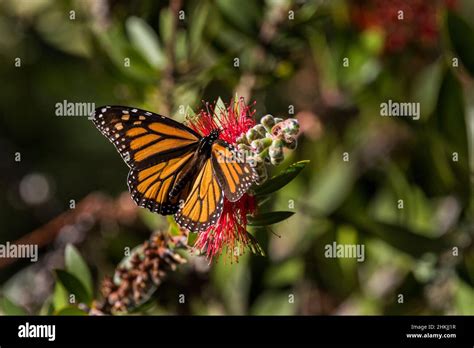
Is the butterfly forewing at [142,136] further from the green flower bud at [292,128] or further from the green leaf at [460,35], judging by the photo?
the green leaf at [460,35]

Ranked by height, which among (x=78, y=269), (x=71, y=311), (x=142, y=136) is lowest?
(x=71, y=311)

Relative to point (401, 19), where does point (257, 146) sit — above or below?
below

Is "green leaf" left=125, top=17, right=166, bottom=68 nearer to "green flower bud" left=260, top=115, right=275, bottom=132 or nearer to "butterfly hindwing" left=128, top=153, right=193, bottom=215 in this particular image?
"butterfly hindwing" left=128, top=153, right=193, bottom=215

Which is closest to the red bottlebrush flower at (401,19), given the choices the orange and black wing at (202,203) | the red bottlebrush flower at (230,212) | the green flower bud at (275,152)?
the red bottlebrush flower at (230,212)

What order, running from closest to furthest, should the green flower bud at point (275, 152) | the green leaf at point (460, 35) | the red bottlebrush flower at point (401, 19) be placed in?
1. the green flower bud at point (275, 152)
2. the green leaf at point (460, 35)
3. the red bottlebrush flower at point (401, 19)

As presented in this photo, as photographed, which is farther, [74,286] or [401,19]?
[401,19]

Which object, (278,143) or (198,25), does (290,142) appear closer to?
(278,143)

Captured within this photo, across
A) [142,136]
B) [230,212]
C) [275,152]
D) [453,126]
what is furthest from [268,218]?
[453,126]
